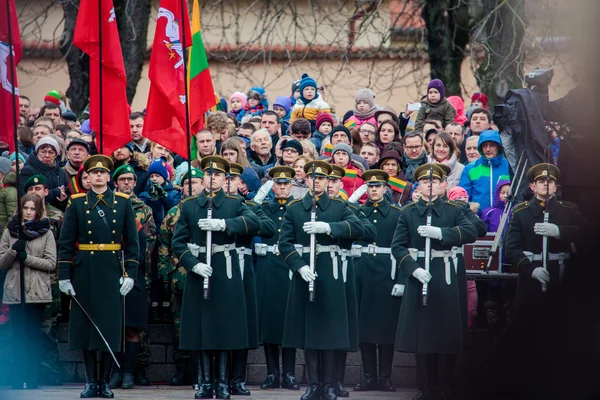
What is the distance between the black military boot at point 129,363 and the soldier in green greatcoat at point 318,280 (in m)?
1.71

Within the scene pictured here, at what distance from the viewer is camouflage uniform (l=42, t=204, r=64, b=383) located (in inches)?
337

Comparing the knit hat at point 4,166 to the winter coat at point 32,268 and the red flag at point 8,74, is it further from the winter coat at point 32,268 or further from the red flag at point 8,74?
the winter coat at point 32,268

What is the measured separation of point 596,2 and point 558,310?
41 centimetres

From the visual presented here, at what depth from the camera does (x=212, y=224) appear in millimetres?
7293

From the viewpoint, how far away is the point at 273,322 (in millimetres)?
8516

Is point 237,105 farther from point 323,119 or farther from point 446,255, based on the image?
point 446,255

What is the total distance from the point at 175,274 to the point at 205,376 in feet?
4.32

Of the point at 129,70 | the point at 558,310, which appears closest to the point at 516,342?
the point at 558,310

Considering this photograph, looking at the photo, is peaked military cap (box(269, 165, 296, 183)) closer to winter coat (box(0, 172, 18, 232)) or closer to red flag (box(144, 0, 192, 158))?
red flag (box(144, 0, 192, 158))

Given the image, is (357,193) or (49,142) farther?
(49,142)

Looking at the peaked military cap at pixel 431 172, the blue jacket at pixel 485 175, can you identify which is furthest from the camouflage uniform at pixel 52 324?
the blue jacket at pixel 485 175

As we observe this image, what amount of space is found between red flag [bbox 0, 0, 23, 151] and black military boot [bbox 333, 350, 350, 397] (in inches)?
132

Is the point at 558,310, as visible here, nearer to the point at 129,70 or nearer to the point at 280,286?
the point at 280,286

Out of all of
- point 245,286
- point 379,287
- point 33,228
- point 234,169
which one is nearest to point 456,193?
point 379,287
